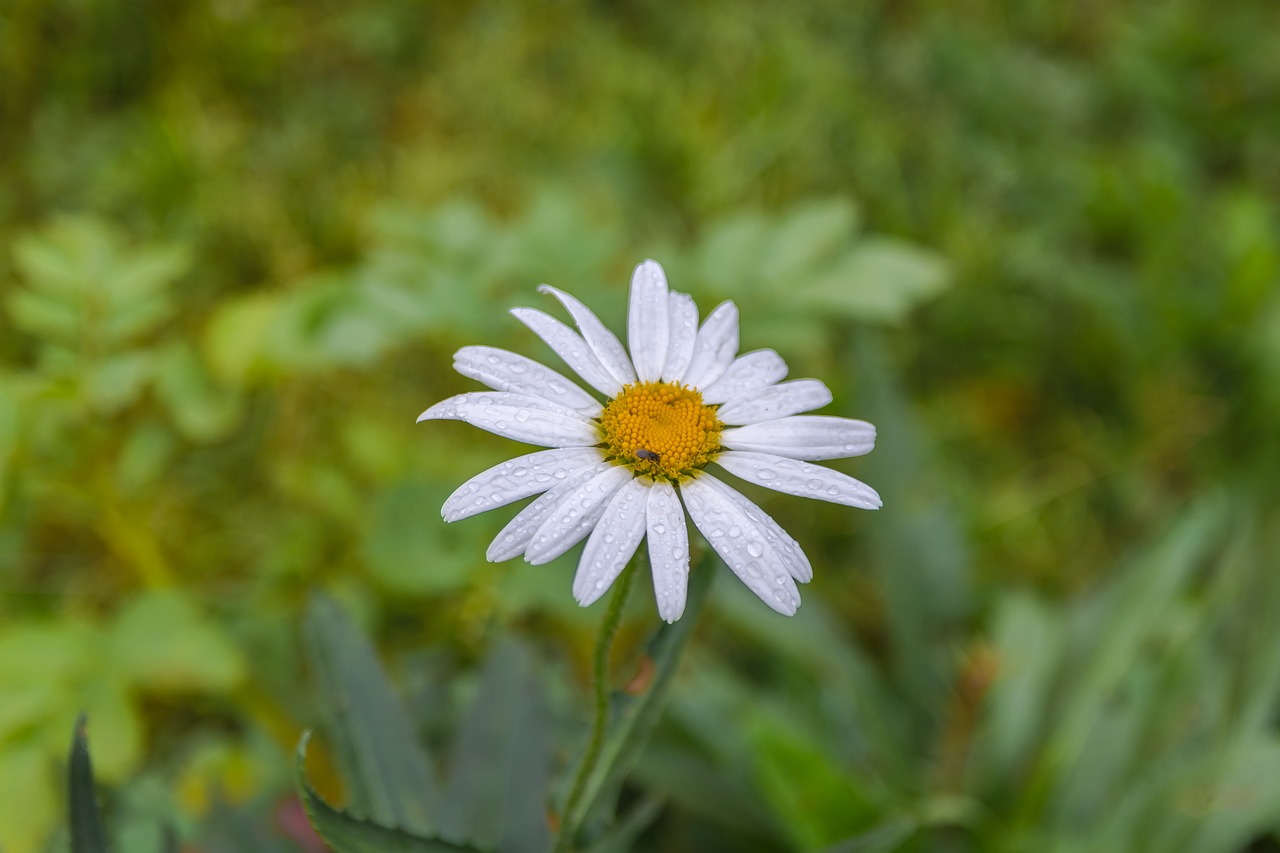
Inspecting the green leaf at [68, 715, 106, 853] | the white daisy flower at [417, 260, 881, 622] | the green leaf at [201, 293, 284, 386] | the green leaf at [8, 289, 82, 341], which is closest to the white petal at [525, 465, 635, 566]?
the white daisy flower at [417, 260, 881, 622]

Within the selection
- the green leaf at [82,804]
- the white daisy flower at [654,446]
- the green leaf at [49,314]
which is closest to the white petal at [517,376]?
the white daisy flower at [654,446]

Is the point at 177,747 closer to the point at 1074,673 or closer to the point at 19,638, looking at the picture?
the point at 19,638

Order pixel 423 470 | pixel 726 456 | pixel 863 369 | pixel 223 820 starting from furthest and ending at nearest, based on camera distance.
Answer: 1. pixel 863 369
2. pixel 423 470
3. pixel 223 820
4. pixel 726 456

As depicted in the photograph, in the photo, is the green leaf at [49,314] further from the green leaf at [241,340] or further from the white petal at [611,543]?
the white petal at [611,543]

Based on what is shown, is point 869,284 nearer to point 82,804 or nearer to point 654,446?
point 654,446

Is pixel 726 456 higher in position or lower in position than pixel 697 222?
lower

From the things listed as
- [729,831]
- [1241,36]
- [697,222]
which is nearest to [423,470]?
[729,831]
